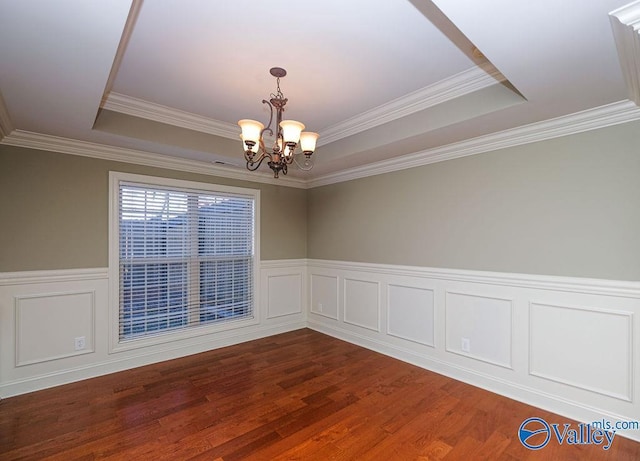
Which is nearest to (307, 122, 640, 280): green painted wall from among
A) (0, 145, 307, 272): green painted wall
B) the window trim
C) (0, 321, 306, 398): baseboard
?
(0, 321, 306, 398): baseboard

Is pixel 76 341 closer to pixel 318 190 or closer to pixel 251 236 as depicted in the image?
pixel 251 236

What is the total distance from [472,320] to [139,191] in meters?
3.88

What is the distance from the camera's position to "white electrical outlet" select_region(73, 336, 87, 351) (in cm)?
325

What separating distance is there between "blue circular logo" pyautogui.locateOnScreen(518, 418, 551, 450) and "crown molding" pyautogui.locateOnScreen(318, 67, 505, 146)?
2.65 meters

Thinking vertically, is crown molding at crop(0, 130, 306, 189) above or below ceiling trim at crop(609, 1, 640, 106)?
below

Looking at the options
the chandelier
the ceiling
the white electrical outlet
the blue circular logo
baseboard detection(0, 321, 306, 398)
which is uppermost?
the ceiling

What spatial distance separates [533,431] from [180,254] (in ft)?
12.8

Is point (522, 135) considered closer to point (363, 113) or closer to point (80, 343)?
point (363, 113)

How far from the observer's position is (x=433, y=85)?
2.71 meters

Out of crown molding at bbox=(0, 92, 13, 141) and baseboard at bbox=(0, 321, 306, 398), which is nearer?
crown molding at bbox=(0, 92, 13, 141)

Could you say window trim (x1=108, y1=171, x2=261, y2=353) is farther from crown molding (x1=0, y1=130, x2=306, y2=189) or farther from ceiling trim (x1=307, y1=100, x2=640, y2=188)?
ceiling trim (x1=307, y1=100, x2=640, y2=188)

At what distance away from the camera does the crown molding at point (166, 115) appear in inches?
117

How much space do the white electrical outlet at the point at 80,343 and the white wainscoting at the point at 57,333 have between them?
2 cm

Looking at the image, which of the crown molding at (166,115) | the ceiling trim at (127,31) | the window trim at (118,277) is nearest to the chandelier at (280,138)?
the ceiling trim at (127,31)
